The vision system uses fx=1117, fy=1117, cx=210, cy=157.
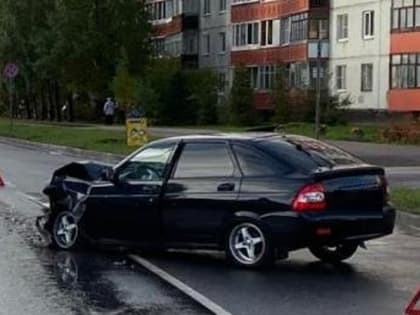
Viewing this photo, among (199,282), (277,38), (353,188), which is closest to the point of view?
(199,282)

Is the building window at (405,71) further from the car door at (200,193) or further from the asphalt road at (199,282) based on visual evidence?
the car door at (200,193)

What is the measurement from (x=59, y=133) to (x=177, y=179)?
1358 inches

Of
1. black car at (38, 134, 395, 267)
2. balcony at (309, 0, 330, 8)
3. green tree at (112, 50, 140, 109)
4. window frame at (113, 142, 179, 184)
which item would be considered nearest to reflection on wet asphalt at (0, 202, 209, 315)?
black car at (38, 134, 395, 267)

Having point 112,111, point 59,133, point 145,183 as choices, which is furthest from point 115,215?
point 112,111

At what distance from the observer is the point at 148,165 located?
12.2 meters

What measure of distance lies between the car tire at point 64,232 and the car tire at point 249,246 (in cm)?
220

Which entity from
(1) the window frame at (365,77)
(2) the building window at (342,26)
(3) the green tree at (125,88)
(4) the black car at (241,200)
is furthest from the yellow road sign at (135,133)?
(2) the building window at (342,26)

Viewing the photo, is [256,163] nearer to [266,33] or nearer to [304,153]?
[304,153]

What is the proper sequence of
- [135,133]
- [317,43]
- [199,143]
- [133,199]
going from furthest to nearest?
1. [317,43]
2. [135,133]
3. [133,199]
4. [199,143]

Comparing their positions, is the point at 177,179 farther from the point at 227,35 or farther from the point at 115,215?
the point at 227,35

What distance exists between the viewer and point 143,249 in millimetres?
12586

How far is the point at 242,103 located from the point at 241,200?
159ft

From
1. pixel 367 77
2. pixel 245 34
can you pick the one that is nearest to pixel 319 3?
pixel 367 77

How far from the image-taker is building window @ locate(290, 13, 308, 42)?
203 feet
